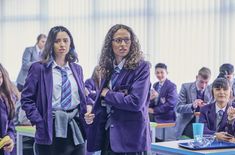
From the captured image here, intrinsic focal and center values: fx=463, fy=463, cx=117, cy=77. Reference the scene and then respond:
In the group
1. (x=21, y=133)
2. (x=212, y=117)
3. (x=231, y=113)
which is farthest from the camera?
(x=21, y=133)

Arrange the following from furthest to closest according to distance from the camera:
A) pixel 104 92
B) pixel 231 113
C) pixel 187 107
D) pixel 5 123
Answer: pixel 187 107, pixel 231 113, pixel 5 123, pixel 104 92

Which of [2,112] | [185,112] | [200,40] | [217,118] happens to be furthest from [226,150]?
[200,40]

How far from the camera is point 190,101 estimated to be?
6.24 m

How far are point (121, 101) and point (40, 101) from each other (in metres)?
0.76

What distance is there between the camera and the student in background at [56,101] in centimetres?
320

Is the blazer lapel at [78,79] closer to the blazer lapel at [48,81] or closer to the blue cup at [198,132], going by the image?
the blazer lapel at [48,81]

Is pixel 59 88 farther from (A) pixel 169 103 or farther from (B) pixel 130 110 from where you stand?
(A) pixel 169 103

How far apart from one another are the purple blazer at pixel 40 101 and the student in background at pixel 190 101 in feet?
9.56

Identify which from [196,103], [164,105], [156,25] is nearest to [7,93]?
[196,103]

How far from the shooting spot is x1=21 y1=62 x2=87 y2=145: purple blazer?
318 cm

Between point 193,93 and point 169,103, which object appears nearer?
point 193,93

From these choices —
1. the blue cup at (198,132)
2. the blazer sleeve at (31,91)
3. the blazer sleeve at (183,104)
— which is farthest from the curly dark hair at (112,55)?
the blazer sleeve at (183,104)

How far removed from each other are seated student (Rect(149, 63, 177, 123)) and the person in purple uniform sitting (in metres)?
3.66

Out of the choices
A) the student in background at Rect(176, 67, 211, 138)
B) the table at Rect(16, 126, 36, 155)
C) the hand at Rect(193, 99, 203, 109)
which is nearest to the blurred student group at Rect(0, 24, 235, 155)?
the table at Rect(16, 126, 36, 155)
